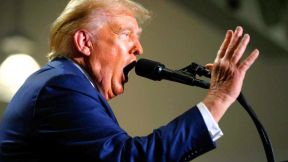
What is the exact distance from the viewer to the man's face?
1214 millimetres

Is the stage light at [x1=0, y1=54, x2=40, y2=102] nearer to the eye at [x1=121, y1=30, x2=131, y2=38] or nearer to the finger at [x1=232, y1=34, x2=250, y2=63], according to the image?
the eye at [x1=121, y1=30, x2=131, y2=38]

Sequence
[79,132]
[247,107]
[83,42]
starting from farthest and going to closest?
[83,42] < [247,107] < [79,132]

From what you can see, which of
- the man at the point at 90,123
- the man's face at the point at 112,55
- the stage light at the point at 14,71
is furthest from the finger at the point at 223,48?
the stage light at the point at 14,71

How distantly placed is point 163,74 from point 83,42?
9.6 inches

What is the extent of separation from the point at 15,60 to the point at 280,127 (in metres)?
1.36

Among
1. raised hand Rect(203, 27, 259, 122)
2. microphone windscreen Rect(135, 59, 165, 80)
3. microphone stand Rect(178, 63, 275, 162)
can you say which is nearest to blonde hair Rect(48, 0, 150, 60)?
microphone windscreen Rect(135, 59, 165, 80)

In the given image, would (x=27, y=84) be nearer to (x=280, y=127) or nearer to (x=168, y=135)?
(x=168, y=135)

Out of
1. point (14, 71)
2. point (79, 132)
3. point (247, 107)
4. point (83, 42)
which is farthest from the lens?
point (14, 71)

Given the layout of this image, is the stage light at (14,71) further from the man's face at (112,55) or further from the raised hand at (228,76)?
the raised hand at (228,76)

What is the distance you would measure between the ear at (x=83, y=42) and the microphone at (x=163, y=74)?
5.6 inches

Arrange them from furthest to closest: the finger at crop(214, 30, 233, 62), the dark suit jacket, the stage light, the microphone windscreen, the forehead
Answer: the stage light → the forehead → the microphone windscreen → the finger at crop(214, 30, 233, 62) → the dark suit jacket

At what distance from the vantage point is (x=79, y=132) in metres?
0.90

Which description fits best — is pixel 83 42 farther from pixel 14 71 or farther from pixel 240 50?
pixel 14 71

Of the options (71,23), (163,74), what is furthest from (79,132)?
(71,23)
